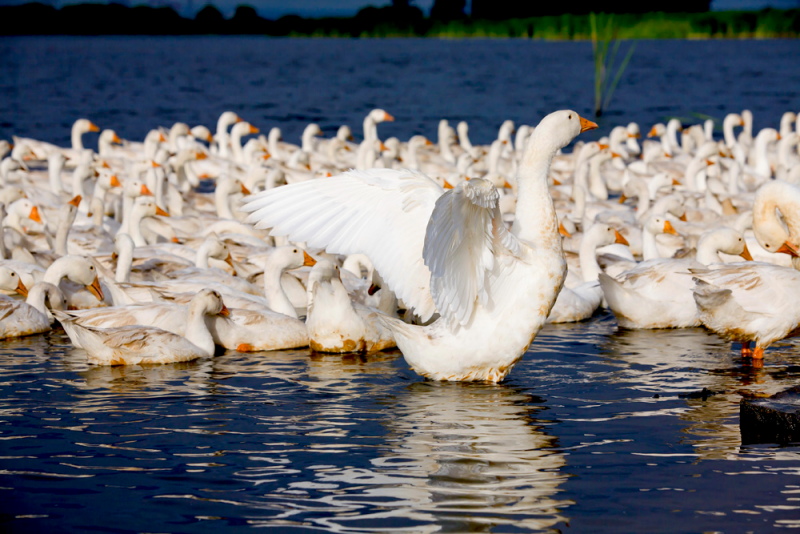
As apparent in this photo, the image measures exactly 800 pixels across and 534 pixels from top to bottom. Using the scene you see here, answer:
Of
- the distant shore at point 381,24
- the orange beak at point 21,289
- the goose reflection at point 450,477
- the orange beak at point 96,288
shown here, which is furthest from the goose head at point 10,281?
the distant shore at point 381,24

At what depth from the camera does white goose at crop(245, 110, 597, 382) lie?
27.9 feet

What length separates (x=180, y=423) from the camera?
7.89 m

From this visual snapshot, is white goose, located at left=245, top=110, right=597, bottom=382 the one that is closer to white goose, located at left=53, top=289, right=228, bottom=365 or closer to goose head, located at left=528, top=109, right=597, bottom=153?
goose head, located at left=528, top=109, right=597, bottom=153

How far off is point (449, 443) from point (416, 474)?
0.67 meters

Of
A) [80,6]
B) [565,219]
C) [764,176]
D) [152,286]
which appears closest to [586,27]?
[764,176]

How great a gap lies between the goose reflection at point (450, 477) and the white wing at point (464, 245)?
77 cm

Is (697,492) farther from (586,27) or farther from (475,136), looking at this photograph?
(586,27)

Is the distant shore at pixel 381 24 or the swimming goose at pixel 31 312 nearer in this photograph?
the swimming goose at pixel 31 312

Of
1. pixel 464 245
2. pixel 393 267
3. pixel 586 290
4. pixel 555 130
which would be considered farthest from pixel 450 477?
pixel 586 290

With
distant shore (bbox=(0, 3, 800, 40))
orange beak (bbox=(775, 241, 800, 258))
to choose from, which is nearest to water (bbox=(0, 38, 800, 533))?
orange beak (bbox=(775, 241, 800, 258))

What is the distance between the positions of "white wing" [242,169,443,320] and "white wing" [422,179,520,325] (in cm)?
58

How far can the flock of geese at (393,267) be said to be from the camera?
340 inches

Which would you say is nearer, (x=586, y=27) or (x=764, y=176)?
(x=764, y=176)

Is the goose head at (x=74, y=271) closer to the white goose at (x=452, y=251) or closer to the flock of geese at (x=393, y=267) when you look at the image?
the flock of geese at (x=393, y=267)
